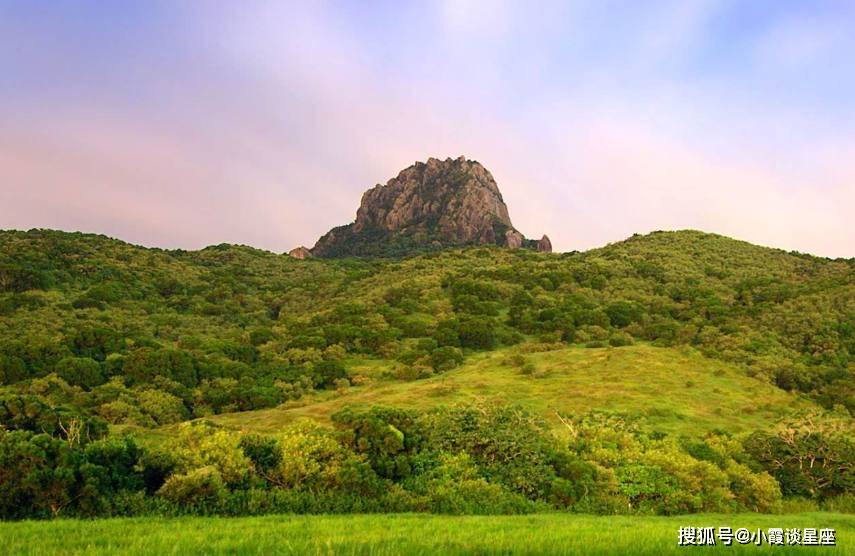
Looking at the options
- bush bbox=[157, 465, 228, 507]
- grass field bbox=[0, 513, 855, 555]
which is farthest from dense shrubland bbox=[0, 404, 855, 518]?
grass field bbox=[0, 513, 855, 555]

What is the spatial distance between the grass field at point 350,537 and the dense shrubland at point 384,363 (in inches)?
93.7

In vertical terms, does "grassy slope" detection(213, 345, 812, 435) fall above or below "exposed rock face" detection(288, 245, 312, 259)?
below

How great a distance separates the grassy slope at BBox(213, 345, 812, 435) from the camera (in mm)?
36625

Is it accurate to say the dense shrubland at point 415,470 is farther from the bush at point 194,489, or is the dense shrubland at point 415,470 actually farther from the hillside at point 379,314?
the hillside at point 379,314

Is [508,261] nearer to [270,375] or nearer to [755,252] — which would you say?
[755,252]

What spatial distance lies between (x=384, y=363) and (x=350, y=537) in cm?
4653

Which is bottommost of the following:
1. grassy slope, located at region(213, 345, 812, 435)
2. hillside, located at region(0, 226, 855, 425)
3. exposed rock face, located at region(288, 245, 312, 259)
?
grassy slope, located at region(213, 345, 812, 435)

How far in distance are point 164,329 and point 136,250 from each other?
49.5 m

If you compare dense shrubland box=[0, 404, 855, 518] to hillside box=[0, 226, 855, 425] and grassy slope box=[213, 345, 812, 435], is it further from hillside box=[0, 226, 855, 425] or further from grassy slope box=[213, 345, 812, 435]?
hillside box=[0, 226, 855, 425]

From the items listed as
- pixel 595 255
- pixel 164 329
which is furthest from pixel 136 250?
pixel 595 255

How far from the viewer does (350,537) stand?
962 centimetres

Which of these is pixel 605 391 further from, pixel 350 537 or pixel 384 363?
pixel 350 537

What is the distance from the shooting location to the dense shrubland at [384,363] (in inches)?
608

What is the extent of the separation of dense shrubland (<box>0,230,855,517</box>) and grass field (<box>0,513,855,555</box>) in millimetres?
2381
